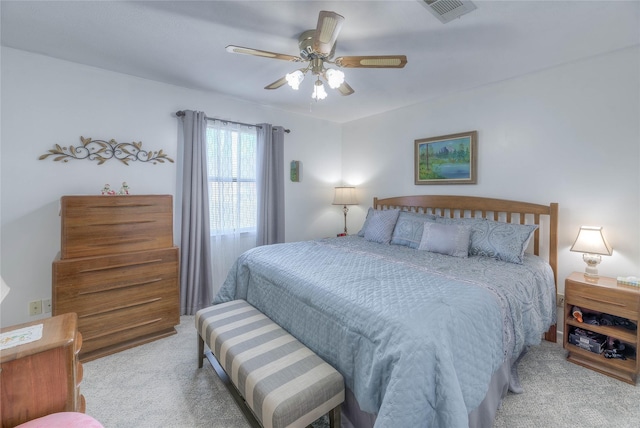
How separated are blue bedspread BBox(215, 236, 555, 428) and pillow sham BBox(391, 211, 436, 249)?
49 cm

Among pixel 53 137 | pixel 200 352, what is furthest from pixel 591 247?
A: pixel 53 137

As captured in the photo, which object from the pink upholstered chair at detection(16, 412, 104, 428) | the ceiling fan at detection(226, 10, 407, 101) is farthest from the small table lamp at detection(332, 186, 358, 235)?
the pink upholstered chair at detection(16, 412, 104, 428)

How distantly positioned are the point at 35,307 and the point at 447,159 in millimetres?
4271

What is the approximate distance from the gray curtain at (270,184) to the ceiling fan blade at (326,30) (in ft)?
6.42

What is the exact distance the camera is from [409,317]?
4.12 ft

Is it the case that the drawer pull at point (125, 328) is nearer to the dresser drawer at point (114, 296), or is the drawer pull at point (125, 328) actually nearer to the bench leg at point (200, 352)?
the dresser drawer at point (114, 296)

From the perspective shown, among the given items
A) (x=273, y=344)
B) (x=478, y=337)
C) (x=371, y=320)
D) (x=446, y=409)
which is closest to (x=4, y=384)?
(x=273, y=344)

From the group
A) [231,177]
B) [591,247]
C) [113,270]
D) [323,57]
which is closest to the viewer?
[323,57]

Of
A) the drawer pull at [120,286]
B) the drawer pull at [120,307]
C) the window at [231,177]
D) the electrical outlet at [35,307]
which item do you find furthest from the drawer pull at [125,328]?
the window at [231,177]

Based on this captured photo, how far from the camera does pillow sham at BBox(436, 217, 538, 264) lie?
2.31 meters

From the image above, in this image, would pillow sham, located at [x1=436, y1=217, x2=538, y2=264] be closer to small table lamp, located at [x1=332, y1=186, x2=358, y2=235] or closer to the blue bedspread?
the blue bedspread

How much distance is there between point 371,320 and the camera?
132 centimetres

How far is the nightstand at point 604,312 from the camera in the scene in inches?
75.2

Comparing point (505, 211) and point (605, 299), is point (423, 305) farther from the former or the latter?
point (505, 211)
